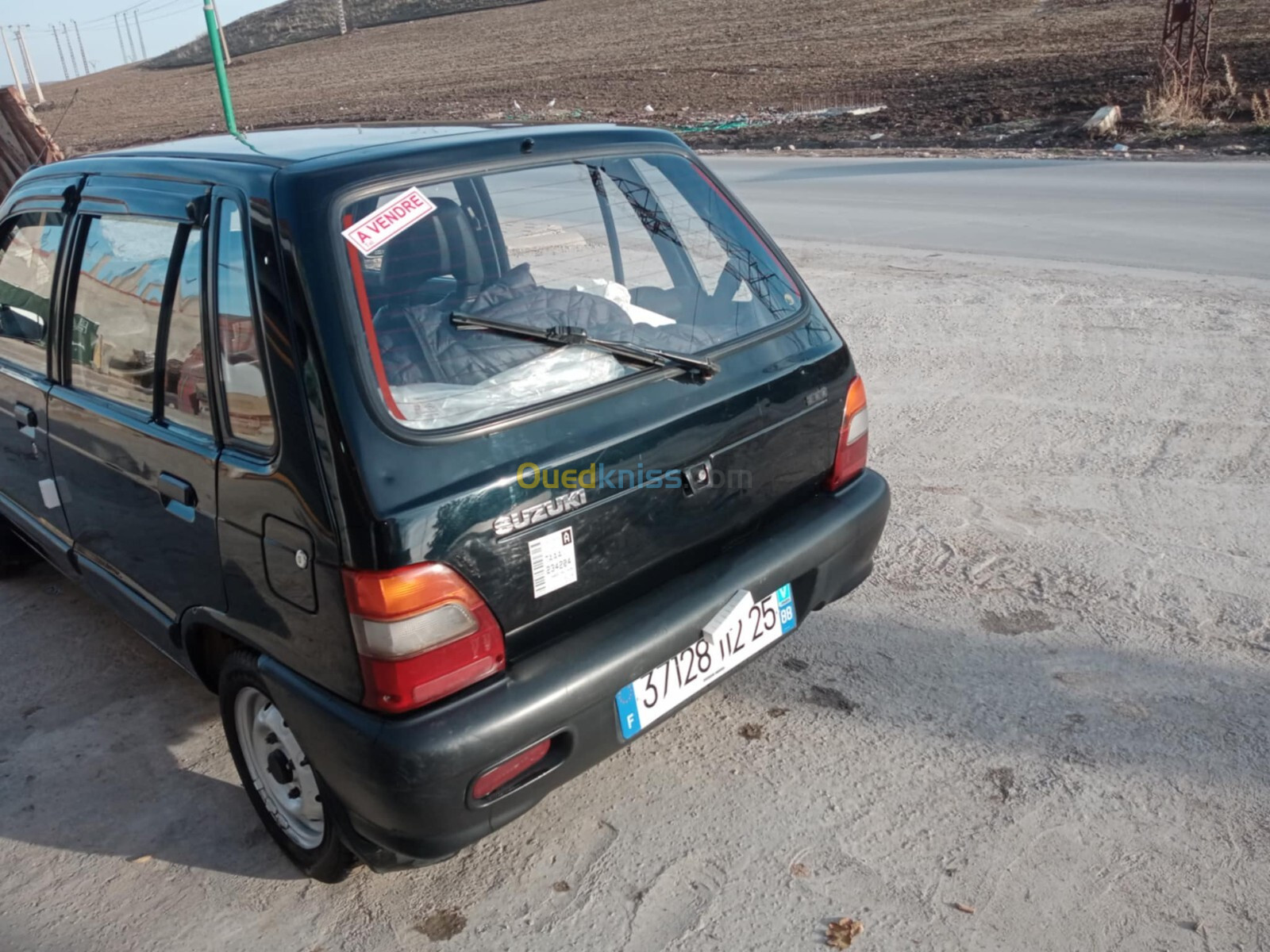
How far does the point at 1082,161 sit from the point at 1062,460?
1246 centimetres

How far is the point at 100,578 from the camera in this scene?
12.0 feet

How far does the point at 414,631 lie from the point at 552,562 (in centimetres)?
38

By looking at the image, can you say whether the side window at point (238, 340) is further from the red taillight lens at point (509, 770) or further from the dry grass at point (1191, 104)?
the dry grass at point (1191, 104)

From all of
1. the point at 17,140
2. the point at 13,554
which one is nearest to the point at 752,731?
the point at 13,554

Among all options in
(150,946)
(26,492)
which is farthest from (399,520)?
(26,492)

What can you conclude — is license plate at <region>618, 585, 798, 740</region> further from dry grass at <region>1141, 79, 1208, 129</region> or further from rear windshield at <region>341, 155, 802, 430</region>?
dry grass at <region>1141, 79, 1208, 129</region>

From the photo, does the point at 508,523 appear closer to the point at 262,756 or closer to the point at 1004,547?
the point at 262,756

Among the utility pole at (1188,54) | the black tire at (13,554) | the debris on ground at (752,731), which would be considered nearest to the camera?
the debris on ground at (752,731)

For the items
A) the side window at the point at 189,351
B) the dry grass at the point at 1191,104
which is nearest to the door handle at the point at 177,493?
the side window at the point at 189,351

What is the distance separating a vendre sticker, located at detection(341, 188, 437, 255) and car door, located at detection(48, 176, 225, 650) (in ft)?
1.59

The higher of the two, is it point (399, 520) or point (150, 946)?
point (399, 520)

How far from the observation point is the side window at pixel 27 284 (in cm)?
367

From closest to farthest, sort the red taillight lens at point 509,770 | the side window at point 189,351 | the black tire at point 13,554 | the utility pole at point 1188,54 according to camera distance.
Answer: the red taillight lens at point 509,770
the side window at point 189,351
the black tire at point 13,554
the utility pole at point 1188,54

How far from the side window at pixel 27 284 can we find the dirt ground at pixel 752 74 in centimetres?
631
